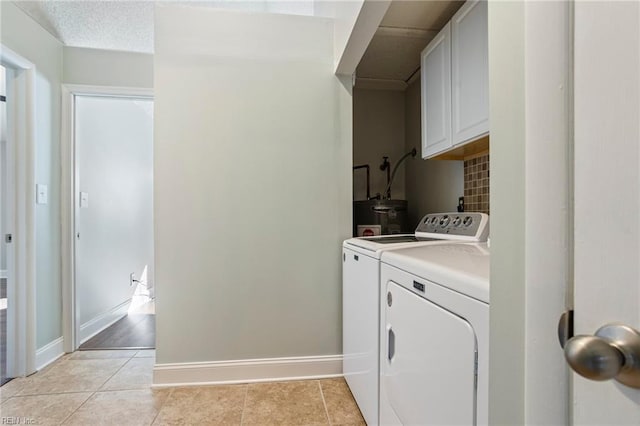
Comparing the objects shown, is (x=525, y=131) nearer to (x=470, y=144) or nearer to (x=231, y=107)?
(x=470, y=144)

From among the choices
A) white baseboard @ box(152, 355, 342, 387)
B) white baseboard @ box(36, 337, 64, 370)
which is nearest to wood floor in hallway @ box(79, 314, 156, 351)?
white baseboard @ box(36, 337, 64, 370)

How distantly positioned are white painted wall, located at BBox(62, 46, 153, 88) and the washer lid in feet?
7.43

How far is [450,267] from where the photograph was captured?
0.84m

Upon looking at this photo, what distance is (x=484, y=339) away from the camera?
668 millimetres

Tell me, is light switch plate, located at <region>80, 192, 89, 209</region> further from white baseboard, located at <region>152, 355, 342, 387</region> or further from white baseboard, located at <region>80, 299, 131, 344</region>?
white baseboard, located at <region>152, 355, 342, 387</region>

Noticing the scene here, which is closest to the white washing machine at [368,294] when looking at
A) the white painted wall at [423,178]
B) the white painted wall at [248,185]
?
the white painted wall at [248,185]

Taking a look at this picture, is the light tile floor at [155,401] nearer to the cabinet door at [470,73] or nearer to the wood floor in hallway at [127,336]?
the wood floor in hallway at [127,336]

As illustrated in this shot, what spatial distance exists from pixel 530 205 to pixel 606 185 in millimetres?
99

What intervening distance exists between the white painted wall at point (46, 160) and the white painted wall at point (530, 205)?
2.60 meters

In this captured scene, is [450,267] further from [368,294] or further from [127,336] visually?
[127,336]

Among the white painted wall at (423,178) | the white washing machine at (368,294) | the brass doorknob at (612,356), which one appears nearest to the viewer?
the brass doorknob at (612,356)

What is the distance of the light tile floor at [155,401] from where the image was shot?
157 centimetres

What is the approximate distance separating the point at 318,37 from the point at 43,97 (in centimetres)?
185

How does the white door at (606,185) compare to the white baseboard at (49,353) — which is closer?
the white door at (606,185)
